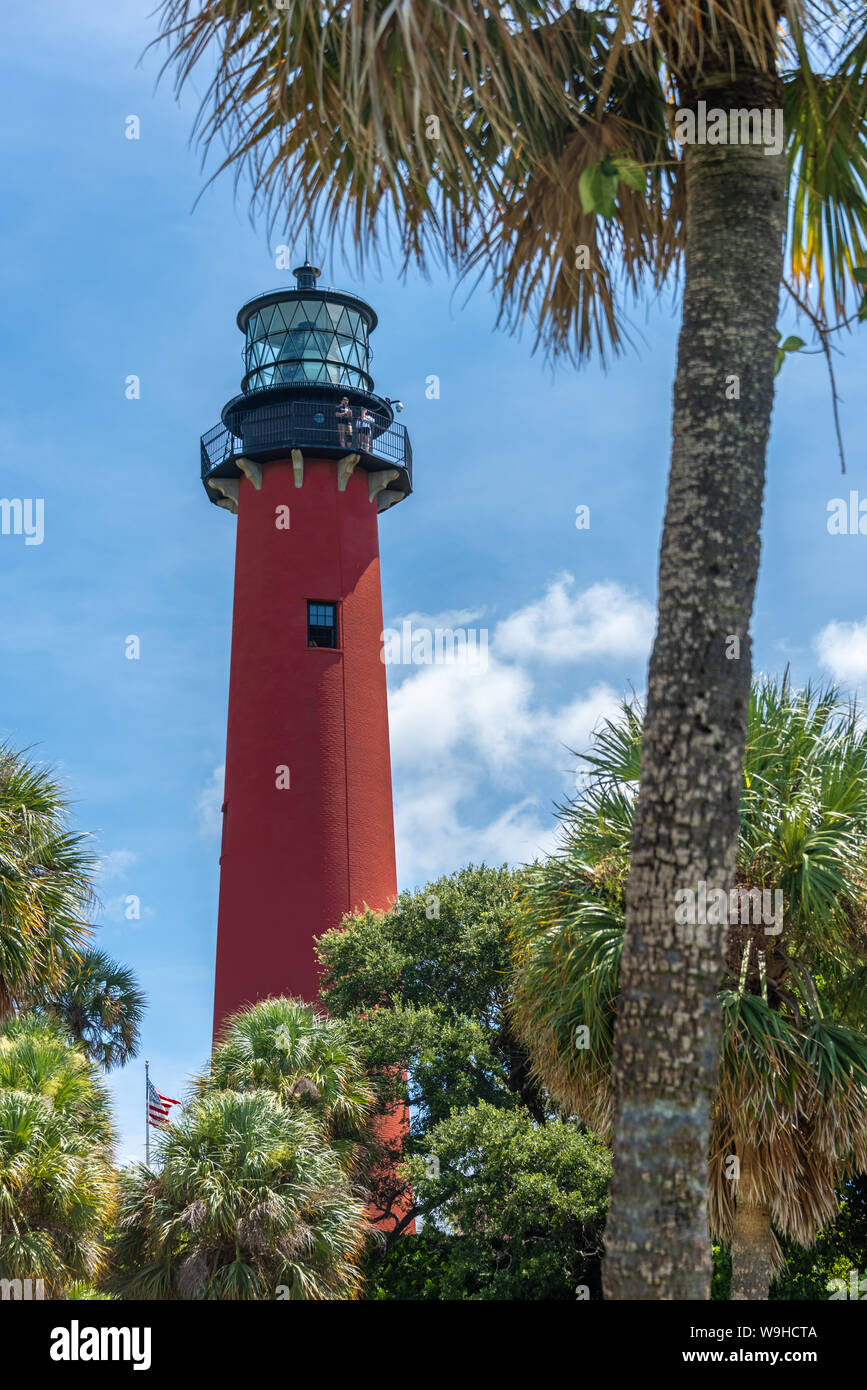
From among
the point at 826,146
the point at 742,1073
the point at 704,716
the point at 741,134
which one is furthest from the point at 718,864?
the point at 742,1073

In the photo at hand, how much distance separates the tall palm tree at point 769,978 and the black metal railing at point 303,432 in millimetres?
18007

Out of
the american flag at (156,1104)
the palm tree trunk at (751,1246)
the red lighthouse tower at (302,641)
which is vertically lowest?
the palm tree trunk at (751,1246)

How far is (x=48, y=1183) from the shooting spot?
15.0m

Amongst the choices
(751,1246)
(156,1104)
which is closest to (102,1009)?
(156,1104)

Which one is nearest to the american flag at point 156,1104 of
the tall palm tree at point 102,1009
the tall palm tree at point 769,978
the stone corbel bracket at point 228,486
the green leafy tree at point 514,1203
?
the tall palm tree at point 102,1009

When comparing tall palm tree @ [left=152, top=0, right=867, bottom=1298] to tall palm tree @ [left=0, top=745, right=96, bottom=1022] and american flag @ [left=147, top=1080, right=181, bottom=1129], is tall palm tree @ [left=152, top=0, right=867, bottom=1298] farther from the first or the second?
american flag @ [left=147, top=1080, right=181, bottom=1129]

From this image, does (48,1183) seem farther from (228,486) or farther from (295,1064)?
(228,486)

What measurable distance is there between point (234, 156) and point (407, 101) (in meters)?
1.39

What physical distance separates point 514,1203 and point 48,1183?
6623mm

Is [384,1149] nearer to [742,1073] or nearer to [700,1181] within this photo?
[742,1073]

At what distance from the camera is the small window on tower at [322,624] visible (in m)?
28.8

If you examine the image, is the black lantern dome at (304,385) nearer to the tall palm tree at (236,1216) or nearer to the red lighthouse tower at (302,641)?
the red lighthouse tower at (302,641)

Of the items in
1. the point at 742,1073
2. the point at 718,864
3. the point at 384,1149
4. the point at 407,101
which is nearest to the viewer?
the point at 718,864
